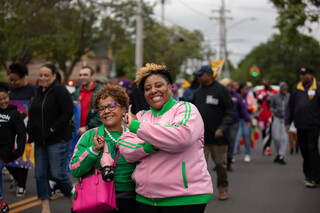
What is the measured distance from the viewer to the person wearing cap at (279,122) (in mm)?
11617

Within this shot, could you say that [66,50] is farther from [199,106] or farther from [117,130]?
[117,130]

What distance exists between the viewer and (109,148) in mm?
3541

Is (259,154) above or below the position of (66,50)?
below

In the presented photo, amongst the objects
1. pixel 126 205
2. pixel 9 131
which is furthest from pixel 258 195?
pixel 126 205

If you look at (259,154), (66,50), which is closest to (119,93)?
(259,154)

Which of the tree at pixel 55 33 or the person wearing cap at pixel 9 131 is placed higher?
the tree at pixel 55 33

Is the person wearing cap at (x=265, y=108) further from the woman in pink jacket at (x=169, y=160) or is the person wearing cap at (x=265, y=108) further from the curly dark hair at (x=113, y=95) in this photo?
the woman in pink jacket at (x=169, y=160)

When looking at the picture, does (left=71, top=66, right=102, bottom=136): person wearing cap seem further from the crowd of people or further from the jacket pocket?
the jacket pocket

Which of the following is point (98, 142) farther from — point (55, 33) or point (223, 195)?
point (55, 33)

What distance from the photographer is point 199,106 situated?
688cm

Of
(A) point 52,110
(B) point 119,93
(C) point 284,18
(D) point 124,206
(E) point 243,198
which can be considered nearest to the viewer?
(D) point 124,206

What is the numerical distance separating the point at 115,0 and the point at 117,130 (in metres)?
25.3

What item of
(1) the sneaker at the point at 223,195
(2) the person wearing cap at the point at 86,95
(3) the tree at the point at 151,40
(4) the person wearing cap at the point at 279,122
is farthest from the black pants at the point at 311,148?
(3) the tree at the point at 151,40

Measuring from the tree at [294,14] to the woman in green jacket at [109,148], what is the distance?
467 inches
